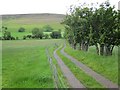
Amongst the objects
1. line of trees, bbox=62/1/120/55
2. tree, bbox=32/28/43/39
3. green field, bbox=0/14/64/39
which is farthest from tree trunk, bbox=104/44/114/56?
green field, bbox=0/14/64/39

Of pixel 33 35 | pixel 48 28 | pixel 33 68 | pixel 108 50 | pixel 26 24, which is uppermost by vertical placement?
pixel 26 24

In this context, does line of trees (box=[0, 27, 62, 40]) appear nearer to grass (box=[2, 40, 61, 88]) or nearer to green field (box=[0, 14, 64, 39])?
green field (box=[0, 14, 64, 39])

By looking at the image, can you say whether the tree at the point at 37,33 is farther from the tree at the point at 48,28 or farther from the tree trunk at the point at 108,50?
the tree trunk at the point at 108,50

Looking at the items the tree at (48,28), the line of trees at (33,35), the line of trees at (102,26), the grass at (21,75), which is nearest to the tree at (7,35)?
the line of trees at (33,35)

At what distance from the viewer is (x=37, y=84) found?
1934cm

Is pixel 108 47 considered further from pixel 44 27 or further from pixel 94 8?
pixel 44 27

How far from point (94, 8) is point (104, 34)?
4.66 meters

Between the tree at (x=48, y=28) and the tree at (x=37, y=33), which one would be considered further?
the tree at (x=48, y=28)

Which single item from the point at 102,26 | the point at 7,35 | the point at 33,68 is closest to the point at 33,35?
the point at 7,35

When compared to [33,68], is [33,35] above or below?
above

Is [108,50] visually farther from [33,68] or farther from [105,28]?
[33,68]

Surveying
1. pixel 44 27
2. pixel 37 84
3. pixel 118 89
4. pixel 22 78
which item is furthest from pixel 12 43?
pixel 118 89

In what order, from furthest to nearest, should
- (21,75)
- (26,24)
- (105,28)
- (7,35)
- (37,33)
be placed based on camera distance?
(105,28)
(37,33)
(26,24)
(7,35)
(21,75)

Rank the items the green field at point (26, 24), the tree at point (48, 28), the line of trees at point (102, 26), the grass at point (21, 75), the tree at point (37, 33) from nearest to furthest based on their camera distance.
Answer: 1. the grass at point (21, 75)
2. the green field at point (26, 24)
3. the tree at point (37, 33)
4. the tree at point (48, 28)
5. the line of trees at point (102, 26)
